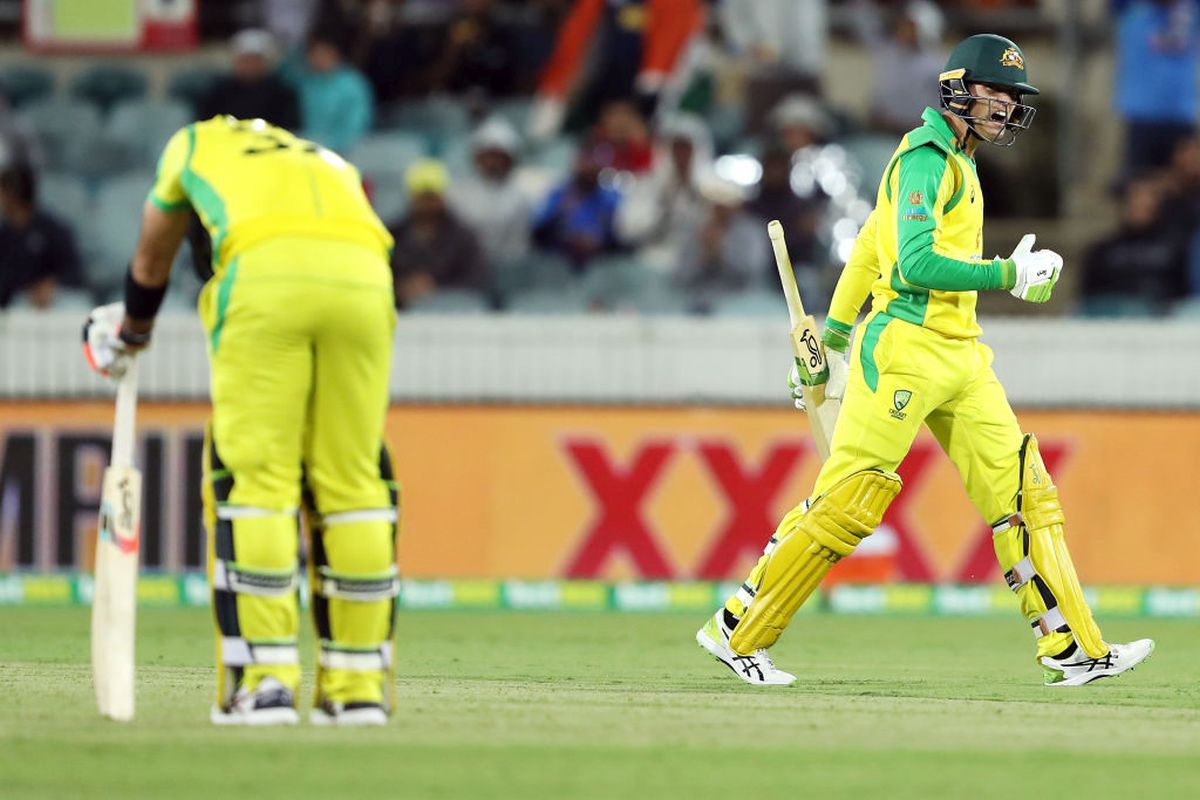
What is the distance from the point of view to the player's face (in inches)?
335

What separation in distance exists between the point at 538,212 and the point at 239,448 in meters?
9.30

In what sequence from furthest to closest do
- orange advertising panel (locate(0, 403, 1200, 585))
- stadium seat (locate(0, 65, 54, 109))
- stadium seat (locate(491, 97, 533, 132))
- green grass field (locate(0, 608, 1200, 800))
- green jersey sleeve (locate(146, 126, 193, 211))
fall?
stadium seat (locate(0, 65, 54, 109)), stadium seat (locate(491, 97, 533, 132)), orange advertising panel (locate(0, 403, 1200, 585)), green jersey sleeve (locate(146, 126, 193, 211)), green grass field (locate(0, 608, 1200, 800))

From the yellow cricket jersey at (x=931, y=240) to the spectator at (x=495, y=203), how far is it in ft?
22.5

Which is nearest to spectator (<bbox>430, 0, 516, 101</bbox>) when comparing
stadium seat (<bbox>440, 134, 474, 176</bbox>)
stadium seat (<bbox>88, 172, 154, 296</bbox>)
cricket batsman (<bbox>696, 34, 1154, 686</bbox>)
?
stadium seat (<bbox>440, 134, 474, 176</bbox>)

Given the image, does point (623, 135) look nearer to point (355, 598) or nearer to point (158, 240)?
point (158, 240)

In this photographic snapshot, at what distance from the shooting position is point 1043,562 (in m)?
8.55

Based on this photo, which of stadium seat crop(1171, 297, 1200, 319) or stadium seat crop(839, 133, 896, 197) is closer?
stadium seat crop(1171, 297, 1200, 319)

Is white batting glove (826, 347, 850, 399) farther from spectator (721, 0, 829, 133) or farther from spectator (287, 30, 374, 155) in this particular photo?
spectator (287, 30, 374, 155)

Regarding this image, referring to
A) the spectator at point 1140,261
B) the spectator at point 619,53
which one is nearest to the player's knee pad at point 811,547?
the spectator at point 1140,261

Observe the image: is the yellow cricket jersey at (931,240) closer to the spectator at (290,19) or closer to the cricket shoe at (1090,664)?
the cricket shoe at (1090,664)

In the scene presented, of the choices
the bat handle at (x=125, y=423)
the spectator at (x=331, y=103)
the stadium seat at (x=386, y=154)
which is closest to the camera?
the bat handle at (x=125, y=423)

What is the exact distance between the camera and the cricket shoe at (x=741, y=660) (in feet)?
27.9

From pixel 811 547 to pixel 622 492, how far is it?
5.09 metres

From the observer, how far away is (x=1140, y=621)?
1271cm
